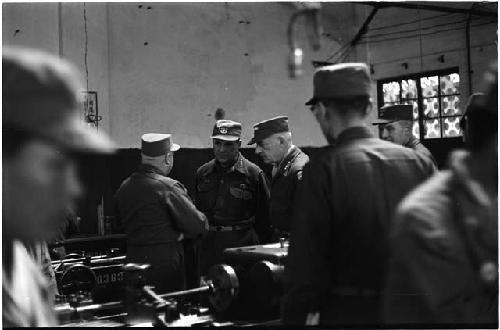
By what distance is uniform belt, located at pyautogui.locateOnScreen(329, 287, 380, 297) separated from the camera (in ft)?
6.51

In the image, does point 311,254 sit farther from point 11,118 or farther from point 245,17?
point 245,17

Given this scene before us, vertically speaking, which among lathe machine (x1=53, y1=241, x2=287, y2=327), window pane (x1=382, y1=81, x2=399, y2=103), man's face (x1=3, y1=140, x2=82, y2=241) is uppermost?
window pane (x1=382, y1=81, x2=399, y2=103)

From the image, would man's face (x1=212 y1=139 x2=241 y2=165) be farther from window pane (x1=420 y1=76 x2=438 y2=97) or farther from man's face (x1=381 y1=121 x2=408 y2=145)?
window pane (x1=420 y1=76 x2=438 y2=97)

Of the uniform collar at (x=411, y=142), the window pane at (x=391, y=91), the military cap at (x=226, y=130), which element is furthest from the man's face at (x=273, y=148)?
the window pane at (x=391, y=91)

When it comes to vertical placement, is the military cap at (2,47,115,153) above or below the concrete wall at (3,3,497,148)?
below

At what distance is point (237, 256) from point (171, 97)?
6.01 feet

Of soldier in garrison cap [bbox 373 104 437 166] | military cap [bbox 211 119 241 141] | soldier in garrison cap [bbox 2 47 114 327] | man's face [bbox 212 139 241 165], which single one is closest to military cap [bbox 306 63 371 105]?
soldier in garrison cap [bbox 2 47 114 327]

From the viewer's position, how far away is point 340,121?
81.6 inches

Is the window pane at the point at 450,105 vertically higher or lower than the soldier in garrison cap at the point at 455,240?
higher

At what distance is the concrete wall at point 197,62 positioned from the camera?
3480 millimetres

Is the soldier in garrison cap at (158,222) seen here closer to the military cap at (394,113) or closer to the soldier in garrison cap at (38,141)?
the military cap at (394,113)

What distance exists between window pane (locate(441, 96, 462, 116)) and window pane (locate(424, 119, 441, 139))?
4.1 inches

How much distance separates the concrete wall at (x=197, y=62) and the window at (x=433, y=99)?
0.39 feet

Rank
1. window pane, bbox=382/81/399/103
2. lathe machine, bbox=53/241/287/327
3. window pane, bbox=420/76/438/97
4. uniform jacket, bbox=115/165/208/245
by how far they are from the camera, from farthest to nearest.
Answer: window pane, bbox=420/76/438/97
window pane, bbox=382/81/399/103
uniform jacket, bbox=115/165/208/245
lathe machine, bbox=53/241/287/327
